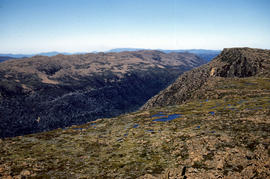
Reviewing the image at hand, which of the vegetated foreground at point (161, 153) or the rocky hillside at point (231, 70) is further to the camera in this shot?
the rocky hillside at point (231, 70)

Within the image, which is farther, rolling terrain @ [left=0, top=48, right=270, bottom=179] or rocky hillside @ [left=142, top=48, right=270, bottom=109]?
rocky hillside @ [left=142, top=48, right=270, bottom=109]

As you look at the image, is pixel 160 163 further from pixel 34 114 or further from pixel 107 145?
pixel 34 114

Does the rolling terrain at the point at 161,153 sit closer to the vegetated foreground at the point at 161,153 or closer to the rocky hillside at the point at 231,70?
the vegetated foreground at the point at 161,153

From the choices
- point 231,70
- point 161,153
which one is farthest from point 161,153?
point 231,70

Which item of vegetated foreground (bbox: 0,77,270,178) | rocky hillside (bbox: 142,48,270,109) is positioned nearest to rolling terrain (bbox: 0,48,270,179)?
vegetated foreground (bbox: 0,77,270,178)

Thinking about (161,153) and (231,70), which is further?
(231,70)

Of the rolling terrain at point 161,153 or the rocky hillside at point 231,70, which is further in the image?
the rocky hillside at point 231,70

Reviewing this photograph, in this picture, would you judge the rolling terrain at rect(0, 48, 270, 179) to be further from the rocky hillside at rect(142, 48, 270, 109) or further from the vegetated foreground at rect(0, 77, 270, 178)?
the rocky hillside at rect(142, 48, 270, 109)

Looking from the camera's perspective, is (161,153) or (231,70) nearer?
(161,153)

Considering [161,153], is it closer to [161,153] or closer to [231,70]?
[161,153]

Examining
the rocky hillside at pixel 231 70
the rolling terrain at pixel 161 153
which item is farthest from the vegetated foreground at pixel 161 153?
the rocky hillside at pixel 231 70

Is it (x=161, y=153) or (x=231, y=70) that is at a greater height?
(x=231, y=70)
